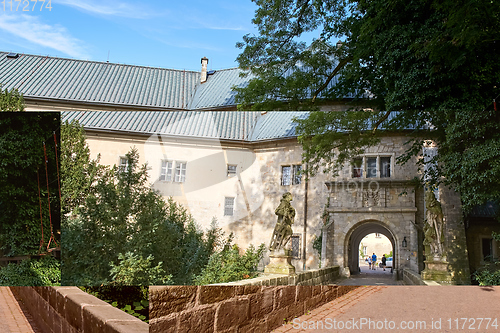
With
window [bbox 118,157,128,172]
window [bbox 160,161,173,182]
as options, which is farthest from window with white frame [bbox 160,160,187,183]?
window [bbox 118,157,128,172]

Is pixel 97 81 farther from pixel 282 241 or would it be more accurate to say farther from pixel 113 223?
pixel 282 241

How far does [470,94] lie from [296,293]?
4716 mm

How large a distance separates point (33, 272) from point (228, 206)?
1572 millimetres

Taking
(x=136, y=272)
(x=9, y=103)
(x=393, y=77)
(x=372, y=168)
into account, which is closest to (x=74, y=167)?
(x=136, y=272)

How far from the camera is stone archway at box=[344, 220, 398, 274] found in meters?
3.31

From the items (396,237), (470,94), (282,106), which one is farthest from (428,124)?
(282,106)

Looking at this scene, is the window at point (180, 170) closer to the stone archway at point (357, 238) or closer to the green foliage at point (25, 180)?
the green foliage at point (25, 180)

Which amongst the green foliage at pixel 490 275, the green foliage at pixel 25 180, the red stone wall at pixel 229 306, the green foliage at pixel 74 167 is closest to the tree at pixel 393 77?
the green foliage at pixel 490 275

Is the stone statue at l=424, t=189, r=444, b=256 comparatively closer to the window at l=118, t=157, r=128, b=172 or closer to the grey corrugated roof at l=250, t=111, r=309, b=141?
the grey corrugated roof at l=250, t=111, r=309, b=141

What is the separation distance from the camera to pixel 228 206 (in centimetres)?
324

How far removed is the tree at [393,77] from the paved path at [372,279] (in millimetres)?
817

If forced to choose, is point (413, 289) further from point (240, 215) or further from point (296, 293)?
point (240, 215)

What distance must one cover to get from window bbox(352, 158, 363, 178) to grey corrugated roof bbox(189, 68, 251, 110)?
697 centimetres

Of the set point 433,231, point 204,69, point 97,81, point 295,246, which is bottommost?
point 295,246
